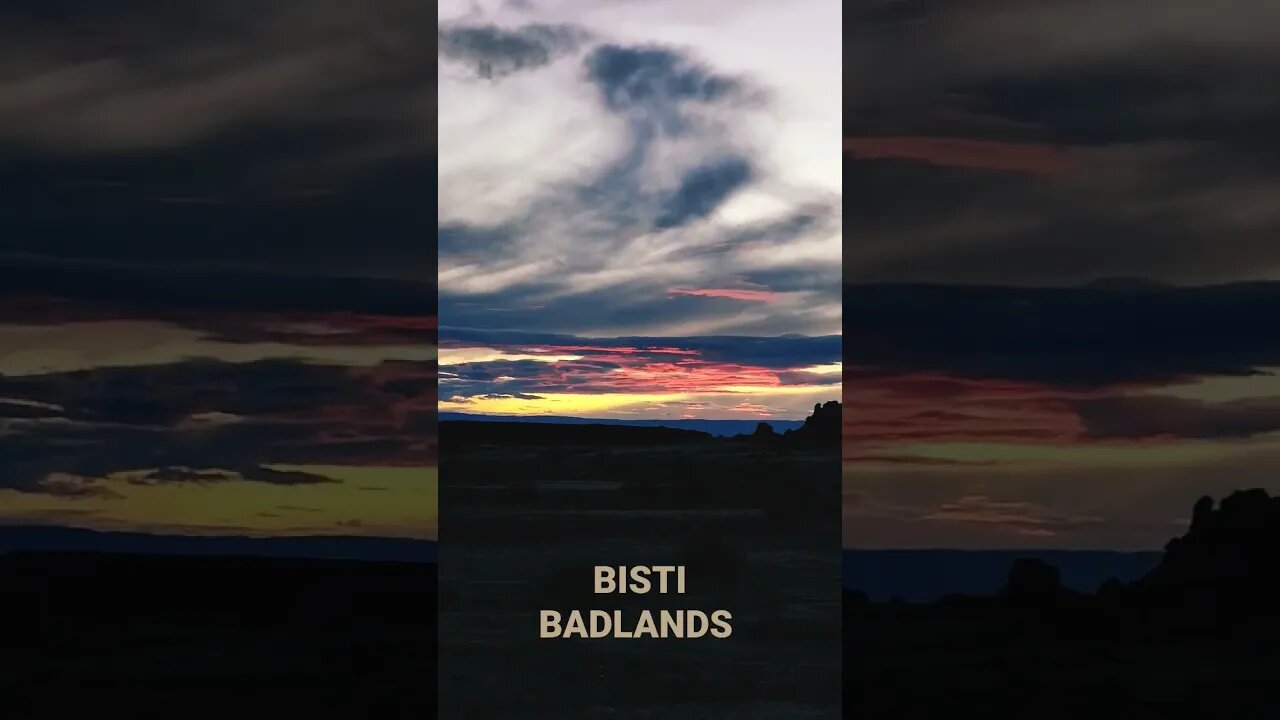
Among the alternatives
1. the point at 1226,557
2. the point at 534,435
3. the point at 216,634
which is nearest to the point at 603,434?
the point at 534,435

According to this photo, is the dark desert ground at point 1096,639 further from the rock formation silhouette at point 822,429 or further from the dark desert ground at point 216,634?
the dark desert ground at point 216,634

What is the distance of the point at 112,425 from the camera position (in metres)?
8.69

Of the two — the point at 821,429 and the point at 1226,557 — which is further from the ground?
the point at 821,429

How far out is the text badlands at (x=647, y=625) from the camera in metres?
8.71

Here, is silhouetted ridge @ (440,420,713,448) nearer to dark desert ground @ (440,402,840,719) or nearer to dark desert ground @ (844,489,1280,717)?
dark desert ground @ (440,402,840,719)

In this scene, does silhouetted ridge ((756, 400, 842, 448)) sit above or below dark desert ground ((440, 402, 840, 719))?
above

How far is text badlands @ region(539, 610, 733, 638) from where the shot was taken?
8.71 meters

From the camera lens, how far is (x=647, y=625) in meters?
8.72

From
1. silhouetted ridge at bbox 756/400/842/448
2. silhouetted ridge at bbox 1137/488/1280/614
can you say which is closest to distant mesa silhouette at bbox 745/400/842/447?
silhouetted ridge at bbox 756/400/842/448

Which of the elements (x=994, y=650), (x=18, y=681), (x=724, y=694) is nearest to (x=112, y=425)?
(x=18, y=681)

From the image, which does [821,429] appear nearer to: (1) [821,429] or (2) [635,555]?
(1) [821,429]

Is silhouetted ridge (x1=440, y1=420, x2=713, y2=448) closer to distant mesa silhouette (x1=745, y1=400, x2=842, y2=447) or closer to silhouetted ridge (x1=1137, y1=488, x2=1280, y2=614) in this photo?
distant mesa silhouette (x1=745, y1=400, x2=842, y2=447)

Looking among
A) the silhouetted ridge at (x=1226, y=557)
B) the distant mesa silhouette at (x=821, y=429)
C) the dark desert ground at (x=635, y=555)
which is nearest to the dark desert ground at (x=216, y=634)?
the dark desert ground at (x=635, y=555)

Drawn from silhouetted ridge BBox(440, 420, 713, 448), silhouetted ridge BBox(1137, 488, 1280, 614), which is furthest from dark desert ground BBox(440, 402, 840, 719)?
silhouetted ridge BBox(1137, 488, 1280, 614)
